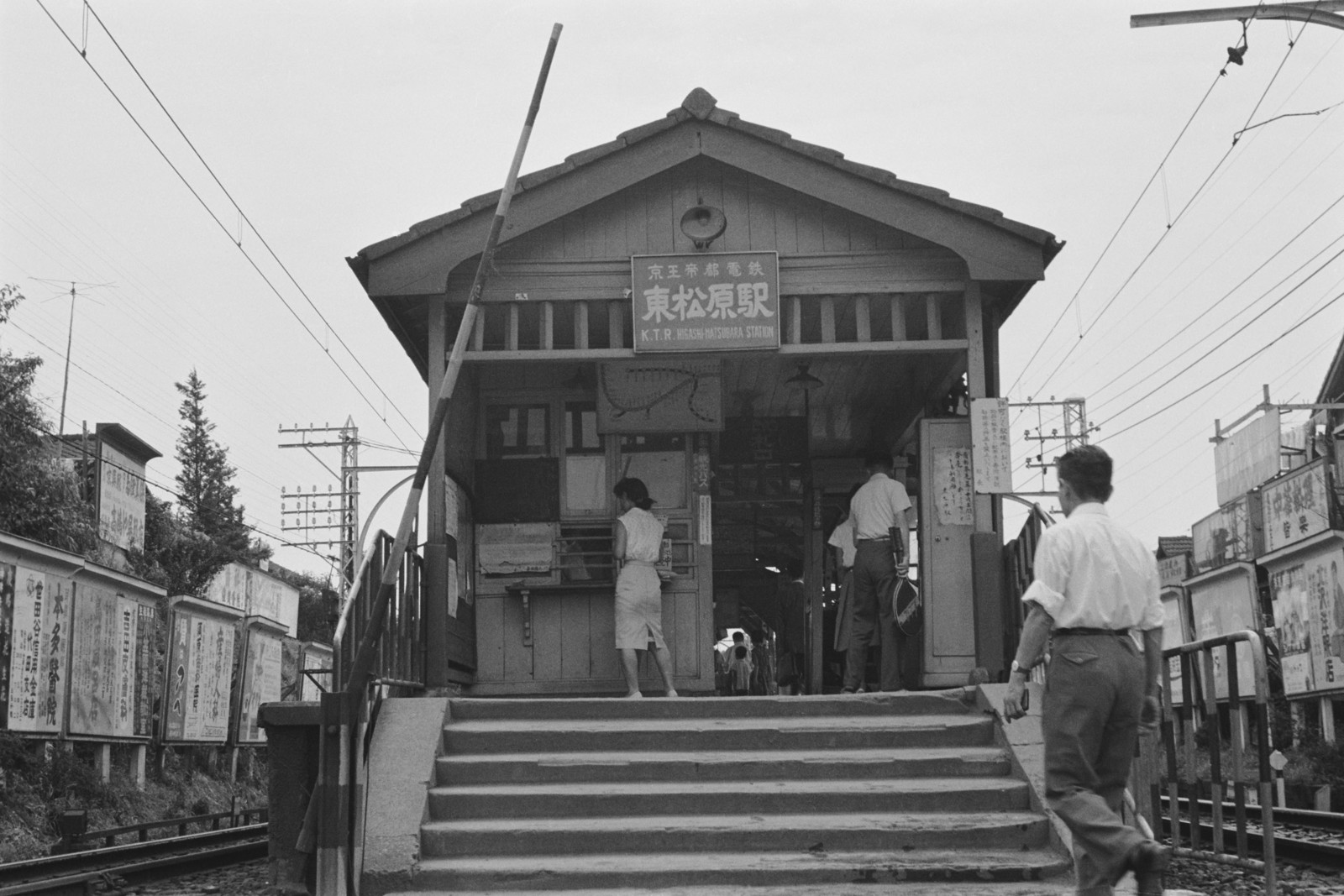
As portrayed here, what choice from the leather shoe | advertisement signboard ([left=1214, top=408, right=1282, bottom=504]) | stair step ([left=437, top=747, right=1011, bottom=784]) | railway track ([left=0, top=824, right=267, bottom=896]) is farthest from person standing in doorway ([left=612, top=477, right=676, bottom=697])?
advertisement signboard ([left=1214, top=408, right=1282, bottom=504])

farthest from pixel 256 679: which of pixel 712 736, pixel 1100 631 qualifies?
pixel 1100 631

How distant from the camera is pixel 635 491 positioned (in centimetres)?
982

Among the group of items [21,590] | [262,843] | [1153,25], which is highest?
[1153,25]

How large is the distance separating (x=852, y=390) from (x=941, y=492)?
264 centimetres

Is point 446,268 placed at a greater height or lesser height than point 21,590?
greater

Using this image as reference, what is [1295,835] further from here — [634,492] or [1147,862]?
[1147,862]

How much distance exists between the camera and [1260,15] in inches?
480

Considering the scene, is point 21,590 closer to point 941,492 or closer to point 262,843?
point 262,843

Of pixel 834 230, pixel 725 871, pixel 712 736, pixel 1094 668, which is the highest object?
pixel 834 230

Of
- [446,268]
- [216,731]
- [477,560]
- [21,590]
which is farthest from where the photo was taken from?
[216,731]

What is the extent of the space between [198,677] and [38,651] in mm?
4491

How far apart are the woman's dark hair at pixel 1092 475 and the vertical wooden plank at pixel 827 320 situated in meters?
4.45

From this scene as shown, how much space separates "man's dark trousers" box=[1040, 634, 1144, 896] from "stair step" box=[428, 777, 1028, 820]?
1.96 m

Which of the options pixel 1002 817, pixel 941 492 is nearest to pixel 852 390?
pixel 941 492
